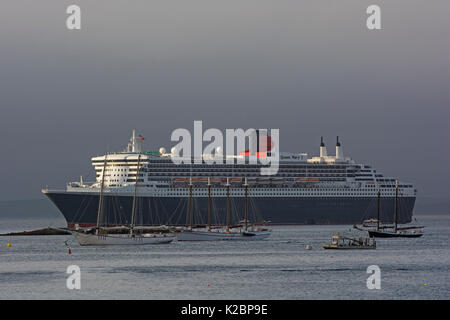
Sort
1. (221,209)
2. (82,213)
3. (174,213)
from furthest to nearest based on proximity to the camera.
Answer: (221,209), (174,213), (82,213)

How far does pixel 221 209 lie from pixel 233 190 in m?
4.28

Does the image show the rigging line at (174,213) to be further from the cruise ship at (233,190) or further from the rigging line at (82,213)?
the rigging line at (82,213)

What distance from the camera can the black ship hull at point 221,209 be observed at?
109 metres

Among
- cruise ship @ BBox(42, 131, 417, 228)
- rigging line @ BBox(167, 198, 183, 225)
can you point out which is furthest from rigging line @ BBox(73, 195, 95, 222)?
rigging line @ BBox(167, 198, 183, 225)

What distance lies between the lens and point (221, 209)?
114m

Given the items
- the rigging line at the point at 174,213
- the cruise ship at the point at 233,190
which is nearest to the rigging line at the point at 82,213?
the cruise ship at the point at 233,190

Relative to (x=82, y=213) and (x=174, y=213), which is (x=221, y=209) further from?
(x=82, y=213)

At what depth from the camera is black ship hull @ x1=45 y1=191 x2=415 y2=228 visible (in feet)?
359

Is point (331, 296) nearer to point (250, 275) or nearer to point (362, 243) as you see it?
point (250, 275)

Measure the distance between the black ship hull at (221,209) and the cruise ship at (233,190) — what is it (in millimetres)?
112

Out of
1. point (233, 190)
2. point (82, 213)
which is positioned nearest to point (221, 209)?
point (233, 190)

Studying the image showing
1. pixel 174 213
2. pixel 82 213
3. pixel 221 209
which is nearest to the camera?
pixel 82 213

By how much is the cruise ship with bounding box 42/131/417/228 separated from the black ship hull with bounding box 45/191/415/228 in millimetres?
112
